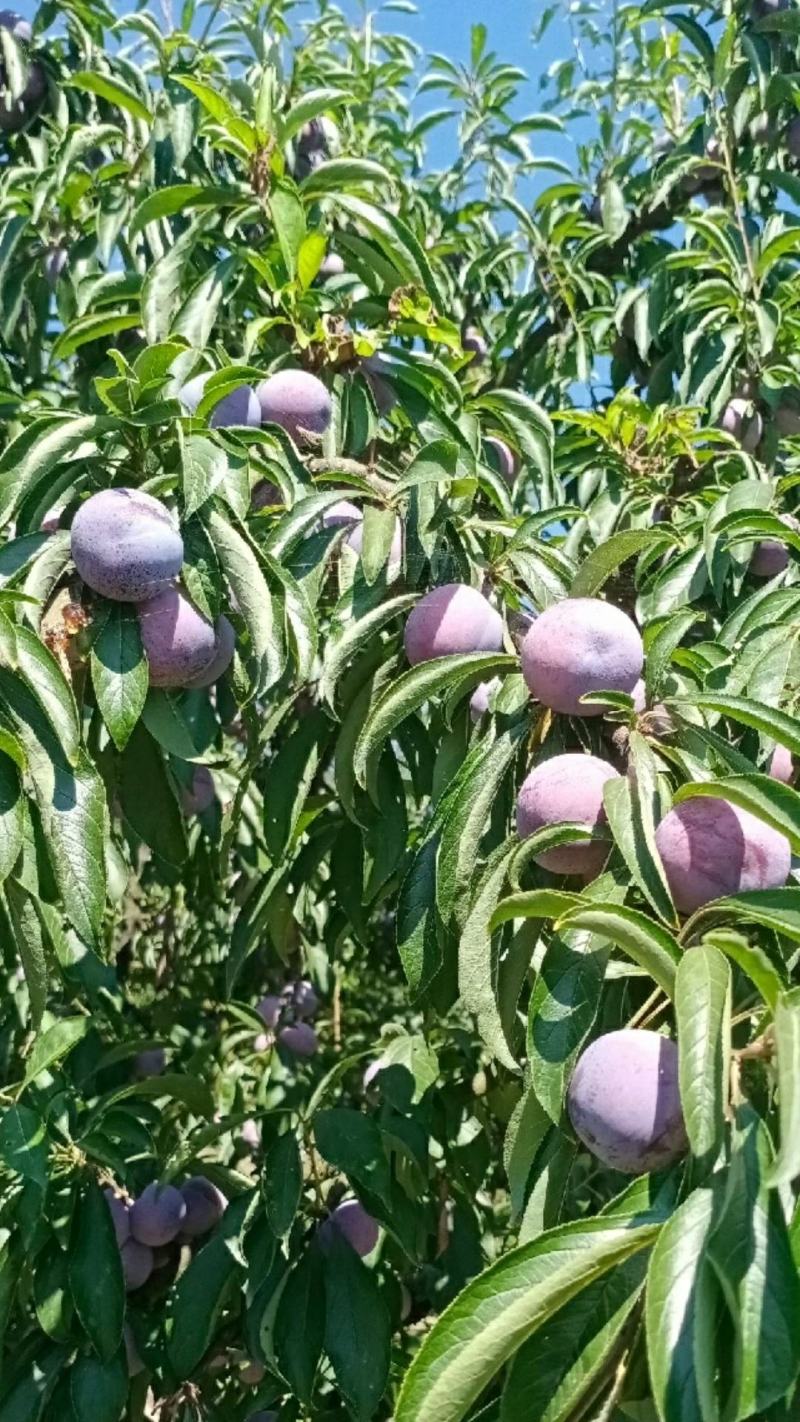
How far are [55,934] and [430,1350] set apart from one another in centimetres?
67

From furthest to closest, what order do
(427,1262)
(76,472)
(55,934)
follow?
(427,1262)
(55,934)
(76,472)

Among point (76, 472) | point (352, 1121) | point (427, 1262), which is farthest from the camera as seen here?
point (427, 1262)

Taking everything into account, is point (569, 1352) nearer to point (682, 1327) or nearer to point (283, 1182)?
point (682, 1327)

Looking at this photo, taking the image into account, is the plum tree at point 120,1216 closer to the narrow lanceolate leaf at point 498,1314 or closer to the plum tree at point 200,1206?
the plum tree at point 200,1206

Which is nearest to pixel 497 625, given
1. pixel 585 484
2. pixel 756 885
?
pixel 756 885

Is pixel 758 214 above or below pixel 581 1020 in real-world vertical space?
above

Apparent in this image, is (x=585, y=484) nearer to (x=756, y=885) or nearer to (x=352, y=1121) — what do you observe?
(x=352, y=1121)

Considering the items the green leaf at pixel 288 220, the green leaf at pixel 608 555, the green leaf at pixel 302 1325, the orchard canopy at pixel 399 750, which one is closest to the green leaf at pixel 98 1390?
the orchard canopy at pixel 399 750

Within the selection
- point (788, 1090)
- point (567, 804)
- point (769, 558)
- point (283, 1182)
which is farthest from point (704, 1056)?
point (769, 558)

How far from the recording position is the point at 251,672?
1.19 meters

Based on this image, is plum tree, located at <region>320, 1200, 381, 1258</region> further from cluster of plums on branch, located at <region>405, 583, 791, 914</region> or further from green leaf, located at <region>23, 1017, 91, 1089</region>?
cluster of plums on branch, located at <region>405, 583, 791, 914</region>

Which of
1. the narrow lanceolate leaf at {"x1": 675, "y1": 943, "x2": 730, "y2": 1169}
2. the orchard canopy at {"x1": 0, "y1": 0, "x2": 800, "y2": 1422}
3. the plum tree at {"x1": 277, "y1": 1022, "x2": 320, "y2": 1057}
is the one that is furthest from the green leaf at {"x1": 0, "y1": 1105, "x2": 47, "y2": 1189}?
the plum tree at {"x1": 277, "y1": 1022, "x2": 320, "y2": 1057}

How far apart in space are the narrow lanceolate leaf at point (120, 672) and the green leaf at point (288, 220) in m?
0.47

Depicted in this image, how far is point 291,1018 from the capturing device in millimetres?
2689
